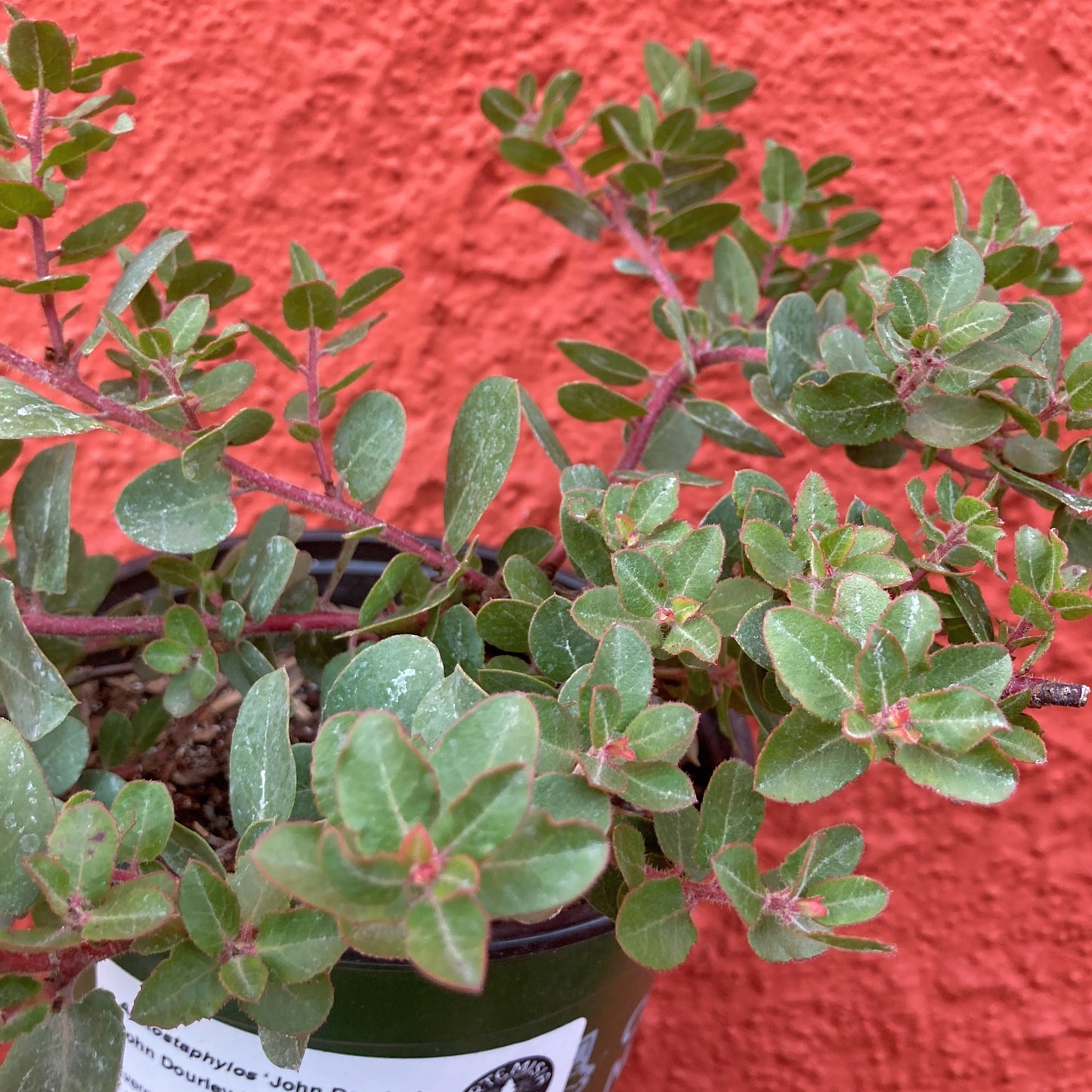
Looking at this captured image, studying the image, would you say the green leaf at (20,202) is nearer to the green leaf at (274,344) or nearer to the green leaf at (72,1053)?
the green leaf at (274,344)

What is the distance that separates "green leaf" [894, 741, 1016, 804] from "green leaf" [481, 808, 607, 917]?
10 centimetres

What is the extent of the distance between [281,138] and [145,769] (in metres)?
0.55

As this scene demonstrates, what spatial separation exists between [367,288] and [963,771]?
340mm

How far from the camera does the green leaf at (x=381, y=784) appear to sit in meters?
0.21

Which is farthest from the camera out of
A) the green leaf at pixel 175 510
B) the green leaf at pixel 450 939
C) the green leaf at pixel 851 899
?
the green leaf at pixel 175 510

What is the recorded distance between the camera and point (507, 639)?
1.36 ft

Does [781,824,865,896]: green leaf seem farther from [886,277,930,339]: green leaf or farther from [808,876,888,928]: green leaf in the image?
[886,277,930,339]: green leaf

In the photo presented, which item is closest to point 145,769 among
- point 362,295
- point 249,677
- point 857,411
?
point 249,677

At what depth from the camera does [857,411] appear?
1.32 feet

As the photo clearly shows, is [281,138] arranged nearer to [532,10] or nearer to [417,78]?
[417,78]

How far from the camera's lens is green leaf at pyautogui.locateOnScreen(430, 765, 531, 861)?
207 millimetres

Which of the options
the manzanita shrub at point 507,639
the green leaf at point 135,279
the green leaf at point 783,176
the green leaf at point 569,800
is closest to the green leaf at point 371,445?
the manzanita shrub at point 507,639

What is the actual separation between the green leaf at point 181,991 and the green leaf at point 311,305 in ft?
0.87

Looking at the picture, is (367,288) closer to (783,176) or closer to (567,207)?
Answer: (567,207)
